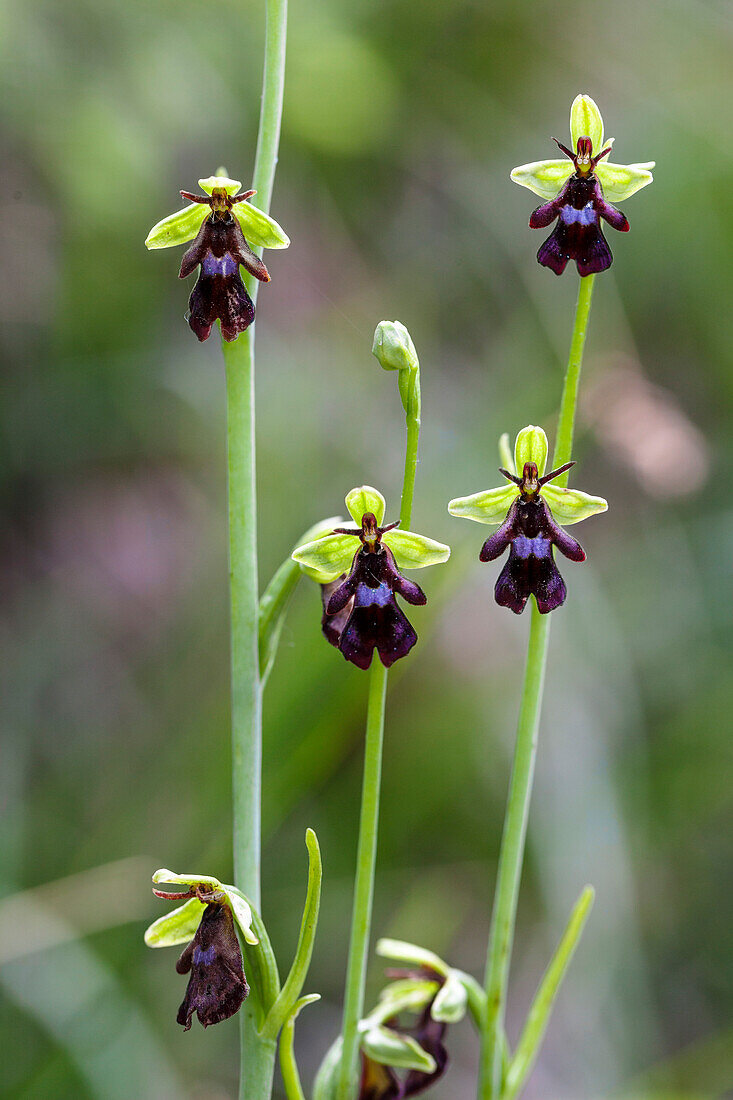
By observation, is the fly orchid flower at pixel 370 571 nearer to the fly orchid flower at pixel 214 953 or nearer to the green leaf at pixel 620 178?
the fly orchid flower at pixel 214 953

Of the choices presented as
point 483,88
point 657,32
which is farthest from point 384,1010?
point 657,32

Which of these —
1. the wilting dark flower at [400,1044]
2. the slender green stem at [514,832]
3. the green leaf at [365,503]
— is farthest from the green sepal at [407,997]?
the green leaf at [365,503]

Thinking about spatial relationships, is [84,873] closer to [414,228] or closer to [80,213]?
[80,213]

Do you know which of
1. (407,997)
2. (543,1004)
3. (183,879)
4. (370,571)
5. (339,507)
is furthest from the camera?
(339,507)

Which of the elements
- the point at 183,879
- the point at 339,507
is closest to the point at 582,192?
the point at 183,879

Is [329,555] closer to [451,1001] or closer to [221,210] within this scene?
[221,210]
